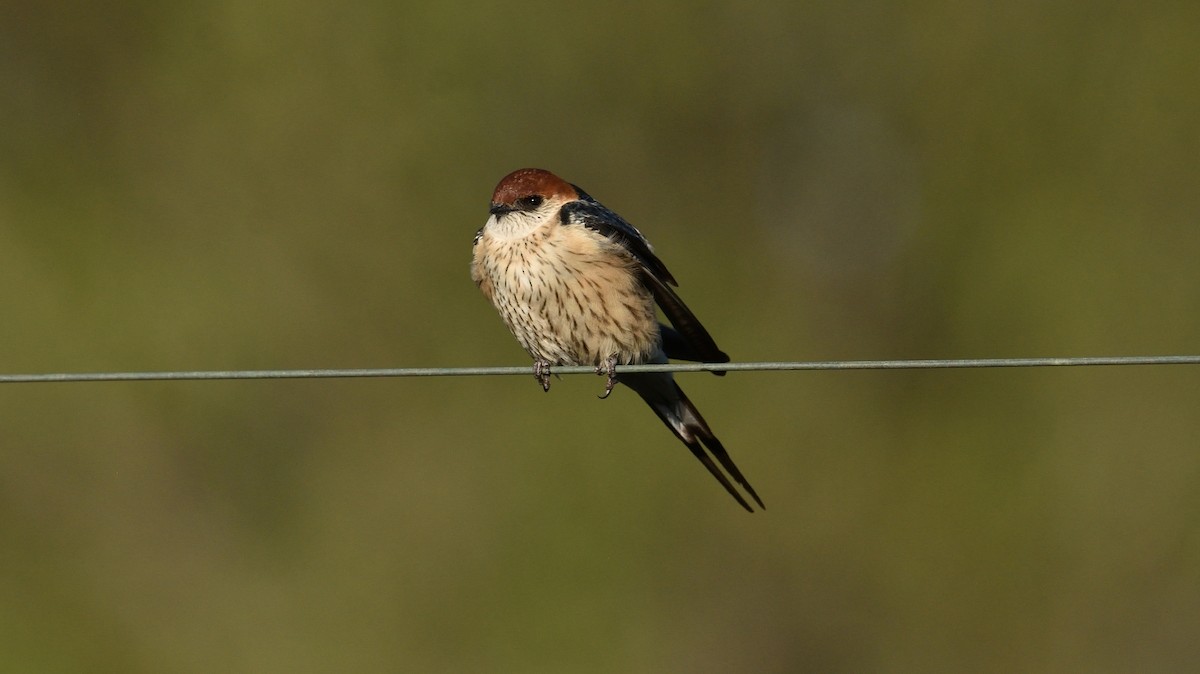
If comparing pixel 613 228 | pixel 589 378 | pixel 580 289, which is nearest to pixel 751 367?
pixel 580 289

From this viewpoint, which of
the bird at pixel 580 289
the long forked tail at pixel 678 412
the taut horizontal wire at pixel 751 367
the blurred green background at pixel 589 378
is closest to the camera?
the taut horizontal wire at pixel 751 367

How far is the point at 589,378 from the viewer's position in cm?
843

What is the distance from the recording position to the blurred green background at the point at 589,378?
9367mm

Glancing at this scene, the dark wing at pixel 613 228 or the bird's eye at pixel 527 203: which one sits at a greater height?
the bird's eye at pixel 527 203

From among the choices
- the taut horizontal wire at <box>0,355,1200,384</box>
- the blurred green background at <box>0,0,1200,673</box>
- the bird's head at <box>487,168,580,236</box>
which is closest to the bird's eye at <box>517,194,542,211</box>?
the bird's head at <box>487,168,580,236</box>

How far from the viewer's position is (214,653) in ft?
30.5

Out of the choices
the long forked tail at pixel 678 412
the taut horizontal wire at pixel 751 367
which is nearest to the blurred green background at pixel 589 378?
the long forked tail at pixel 678 412

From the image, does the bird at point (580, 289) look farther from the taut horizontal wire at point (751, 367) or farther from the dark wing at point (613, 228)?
the taut horizontal wire at point (751, 367)

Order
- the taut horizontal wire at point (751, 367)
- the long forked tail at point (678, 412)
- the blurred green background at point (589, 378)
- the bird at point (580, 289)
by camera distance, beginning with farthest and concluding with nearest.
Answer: the blurred green background at point (589, 378) < the long forked tail at point (678, 412) < the bird at point (580, 289) < the taut horizontal wire at point (751, 367)

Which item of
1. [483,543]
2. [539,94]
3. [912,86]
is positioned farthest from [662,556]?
[912,86]

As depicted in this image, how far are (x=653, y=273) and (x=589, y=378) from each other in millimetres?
3227

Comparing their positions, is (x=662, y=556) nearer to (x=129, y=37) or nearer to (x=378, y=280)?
(x=378, y=280)

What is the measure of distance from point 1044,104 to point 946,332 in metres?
2.05

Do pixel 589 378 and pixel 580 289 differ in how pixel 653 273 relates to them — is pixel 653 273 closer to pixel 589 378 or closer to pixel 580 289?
pixel 580 289
